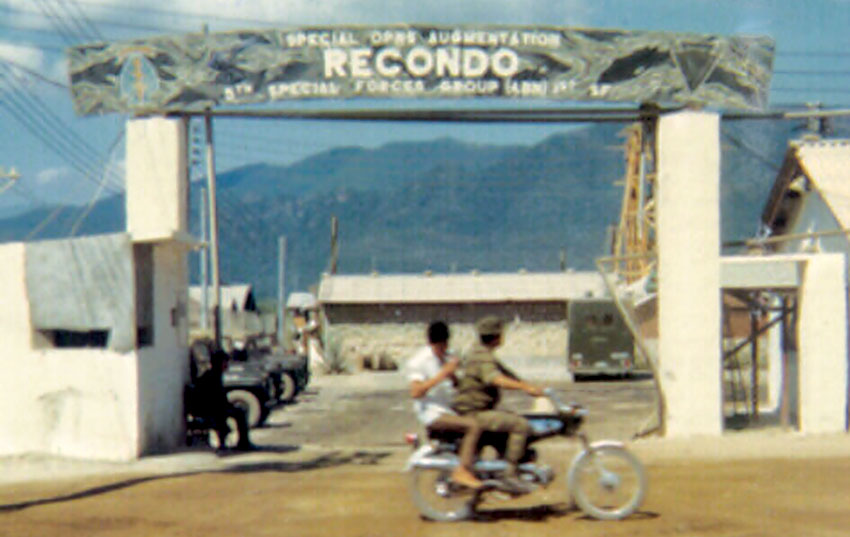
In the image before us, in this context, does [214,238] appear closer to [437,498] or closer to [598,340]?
[598,340]

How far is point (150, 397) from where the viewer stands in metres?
16.5

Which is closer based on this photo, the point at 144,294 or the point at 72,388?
the point at 72,388

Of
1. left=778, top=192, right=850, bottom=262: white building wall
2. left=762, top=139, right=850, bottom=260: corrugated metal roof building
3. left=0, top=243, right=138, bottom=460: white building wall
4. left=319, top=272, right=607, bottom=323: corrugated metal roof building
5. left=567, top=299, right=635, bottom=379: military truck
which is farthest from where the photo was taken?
left=319, top=272, right=607, bottom=323: corrugated metal roof building

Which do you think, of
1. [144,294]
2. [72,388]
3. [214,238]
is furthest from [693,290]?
[214,238]

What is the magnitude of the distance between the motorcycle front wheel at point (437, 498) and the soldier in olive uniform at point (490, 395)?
413mm

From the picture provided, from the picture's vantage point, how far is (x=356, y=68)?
18.8m

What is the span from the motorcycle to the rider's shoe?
6cm

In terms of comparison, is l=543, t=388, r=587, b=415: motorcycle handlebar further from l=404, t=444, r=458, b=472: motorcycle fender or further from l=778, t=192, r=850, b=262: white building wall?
l=778, t=192, r=850, b=262: white building wall

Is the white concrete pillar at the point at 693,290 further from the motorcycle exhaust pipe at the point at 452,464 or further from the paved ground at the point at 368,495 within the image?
the motorcycle exhaust pipe at the point at 452,464

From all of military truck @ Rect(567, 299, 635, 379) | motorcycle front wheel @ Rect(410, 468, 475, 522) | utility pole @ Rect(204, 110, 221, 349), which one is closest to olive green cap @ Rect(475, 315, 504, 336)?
motorcycle front wheel @ Rect(410, 468, 475, 522)

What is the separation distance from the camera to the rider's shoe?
10023mm

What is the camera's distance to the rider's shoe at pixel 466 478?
10.0 meters

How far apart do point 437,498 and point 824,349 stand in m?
10.2

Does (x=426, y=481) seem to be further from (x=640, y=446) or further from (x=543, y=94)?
(x=543, y=94)
